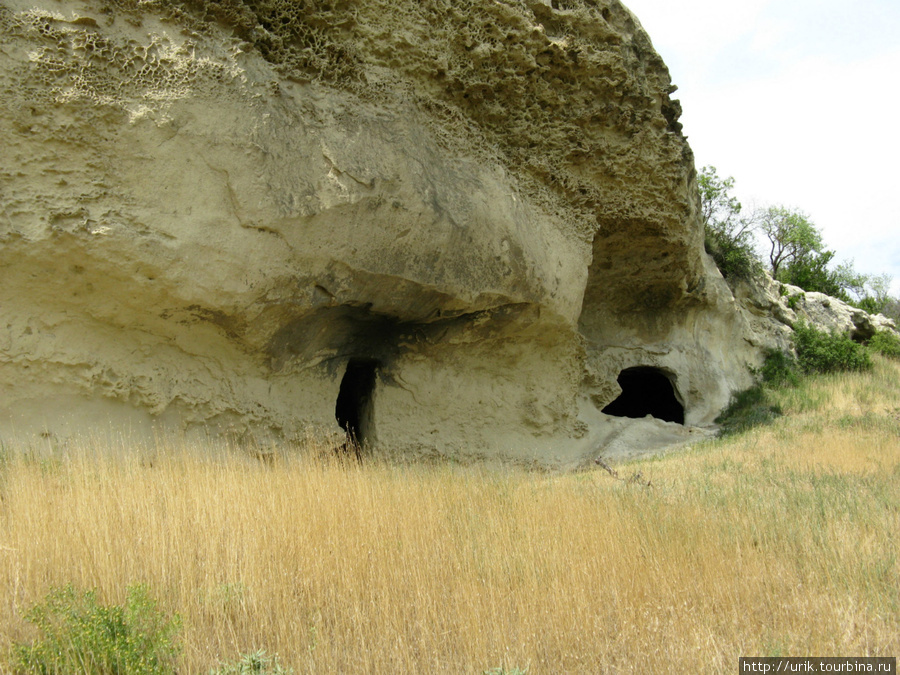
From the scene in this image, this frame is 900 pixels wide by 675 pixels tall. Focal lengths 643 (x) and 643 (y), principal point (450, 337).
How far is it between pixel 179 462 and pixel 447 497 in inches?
85.0

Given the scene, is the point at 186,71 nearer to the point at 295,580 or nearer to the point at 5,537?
the point at 5,537

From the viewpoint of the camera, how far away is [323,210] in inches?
225

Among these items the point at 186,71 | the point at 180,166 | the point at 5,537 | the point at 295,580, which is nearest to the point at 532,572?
the point at 295,580

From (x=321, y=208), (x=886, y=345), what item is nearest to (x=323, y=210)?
(x=321, y=208)

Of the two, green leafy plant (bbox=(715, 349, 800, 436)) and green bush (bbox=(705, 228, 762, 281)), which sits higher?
green bush (bbox=(705, 228, 762, 281))

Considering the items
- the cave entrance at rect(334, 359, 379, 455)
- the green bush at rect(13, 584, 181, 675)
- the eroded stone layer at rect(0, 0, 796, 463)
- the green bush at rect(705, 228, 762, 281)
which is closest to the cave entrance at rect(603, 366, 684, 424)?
the eroded stone layer at rect(0, 0, 796, 463)

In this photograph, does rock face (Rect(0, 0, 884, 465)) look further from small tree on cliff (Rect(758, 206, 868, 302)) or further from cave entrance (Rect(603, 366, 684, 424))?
small tree on cliff (Rect(758, 206, 868, 302))

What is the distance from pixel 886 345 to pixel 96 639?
1650 centimetres

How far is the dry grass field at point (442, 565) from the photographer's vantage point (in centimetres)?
291

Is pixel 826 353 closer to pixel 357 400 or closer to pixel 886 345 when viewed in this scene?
pixel 886 345

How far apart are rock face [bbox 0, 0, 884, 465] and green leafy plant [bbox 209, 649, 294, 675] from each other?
3334mm

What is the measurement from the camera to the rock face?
5.05 meters

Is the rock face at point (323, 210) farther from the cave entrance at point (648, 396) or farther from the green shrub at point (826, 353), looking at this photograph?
the green shrub at point (826, 353)

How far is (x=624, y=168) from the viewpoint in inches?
331
